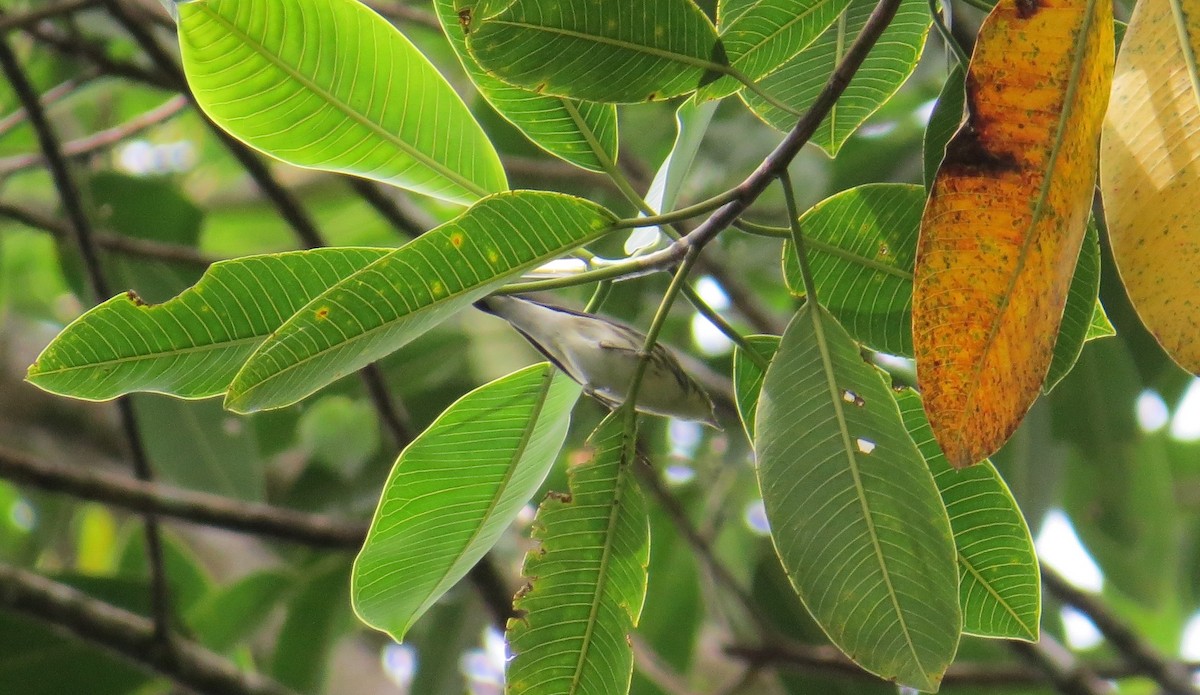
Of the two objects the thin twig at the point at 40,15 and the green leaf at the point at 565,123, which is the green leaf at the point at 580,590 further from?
the thin twig at the point at 40,15

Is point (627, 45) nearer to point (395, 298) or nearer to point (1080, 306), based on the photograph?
point (395, 298)

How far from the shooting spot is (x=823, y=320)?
76 centimetres

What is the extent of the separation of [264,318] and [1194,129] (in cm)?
56

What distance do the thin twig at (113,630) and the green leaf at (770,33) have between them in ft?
4.53

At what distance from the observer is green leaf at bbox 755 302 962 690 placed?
718 mm

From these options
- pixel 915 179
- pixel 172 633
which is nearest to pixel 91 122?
pixel 172 633

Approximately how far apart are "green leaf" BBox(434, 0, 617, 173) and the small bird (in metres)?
0.15

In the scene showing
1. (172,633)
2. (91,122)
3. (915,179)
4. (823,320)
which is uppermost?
(915,179)

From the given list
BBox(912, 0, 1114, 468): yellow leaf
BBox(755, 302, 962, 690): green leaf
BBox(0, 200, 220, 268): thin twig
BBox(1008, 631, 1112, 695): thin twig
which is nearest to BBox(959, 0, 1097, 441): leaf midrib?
BBox(912, 0, 1114, 468): yellow leaf

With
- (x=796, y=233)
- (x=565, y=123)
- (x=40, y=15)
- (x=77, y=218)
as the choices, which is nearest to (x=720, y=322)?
A: (x=796, y=233)

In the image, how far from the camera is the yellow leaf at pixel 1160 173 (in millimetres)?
569

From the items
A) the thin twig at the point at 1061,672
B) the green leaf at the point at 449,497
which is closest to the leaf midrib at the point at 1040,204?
the green leaf at the point at 449,497

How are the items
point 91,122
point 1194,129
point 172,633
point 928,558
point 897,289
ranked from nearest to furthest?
point 1194,129 → point 928,558 → point 897,289 → point 172,633 → point 91,122

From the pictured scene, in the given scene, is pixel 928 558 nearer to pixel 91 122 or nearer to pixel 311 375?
pixel 311 375
